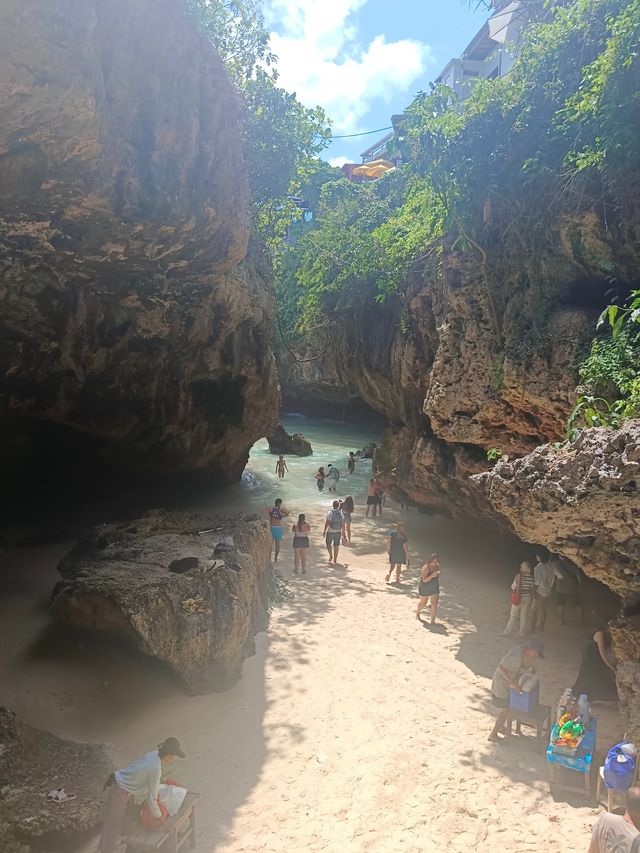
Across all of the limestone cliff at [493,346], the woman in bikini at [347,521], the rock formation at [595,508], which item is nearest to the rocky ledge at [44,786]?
the rock formation at [595,508]

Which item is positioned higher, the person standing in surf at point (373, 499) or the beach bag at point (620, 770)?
the beach bag at point (620, 770)

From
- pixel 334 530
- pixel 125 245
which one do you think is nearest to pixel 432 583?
pixel 334 530

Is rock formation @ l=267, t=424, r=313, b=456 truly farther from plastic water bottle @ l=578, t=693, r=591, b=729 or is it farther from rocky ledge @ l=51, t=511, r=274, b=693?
plastic water bottle @ l=578, t=693, r=591, b=729

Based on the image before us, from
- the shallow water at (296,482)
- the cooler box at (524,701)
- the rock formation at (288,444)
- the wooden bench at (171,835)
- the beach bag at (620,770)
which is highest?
the beach bag at (620,770)

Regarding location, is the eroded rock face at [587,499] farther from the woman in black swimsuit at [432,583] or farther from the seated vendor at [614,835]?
the woman in black swimsuit at [432,583]

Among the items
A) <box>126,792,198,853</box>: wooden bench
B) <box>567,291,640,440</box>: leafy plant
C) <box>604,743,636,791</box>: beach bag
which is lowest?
<box>126,792,198,853</box>: wooden bench

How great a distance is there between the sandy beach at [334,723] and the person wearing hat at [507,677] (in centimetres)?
26

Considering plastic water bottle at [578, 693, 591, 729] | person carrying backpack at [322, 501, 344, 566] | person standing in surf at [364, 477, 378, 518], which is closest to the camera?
plastic water bottle at [578, 693, 591, 729]

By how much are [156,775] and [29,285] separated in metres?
9.24

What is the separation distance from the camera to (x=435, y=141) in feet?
35.7

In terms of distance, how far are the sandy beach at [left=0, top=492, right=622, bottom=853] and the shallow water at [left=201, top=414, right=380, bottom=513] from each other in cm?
787

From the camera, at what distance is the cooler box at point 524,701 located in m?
6.05

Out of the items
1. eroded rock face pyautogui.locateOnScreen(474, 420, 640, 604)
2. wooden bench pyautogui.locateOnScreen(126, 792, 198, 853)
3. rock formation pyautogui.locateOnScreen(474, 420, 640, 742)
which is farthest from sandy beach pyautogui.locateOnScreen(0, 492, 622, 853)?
eroded rock face pyautogui.locateOnScreen(474, 420, 640, 604)

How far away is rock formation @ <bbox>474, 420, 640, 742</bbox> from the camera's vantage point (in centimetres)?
528
